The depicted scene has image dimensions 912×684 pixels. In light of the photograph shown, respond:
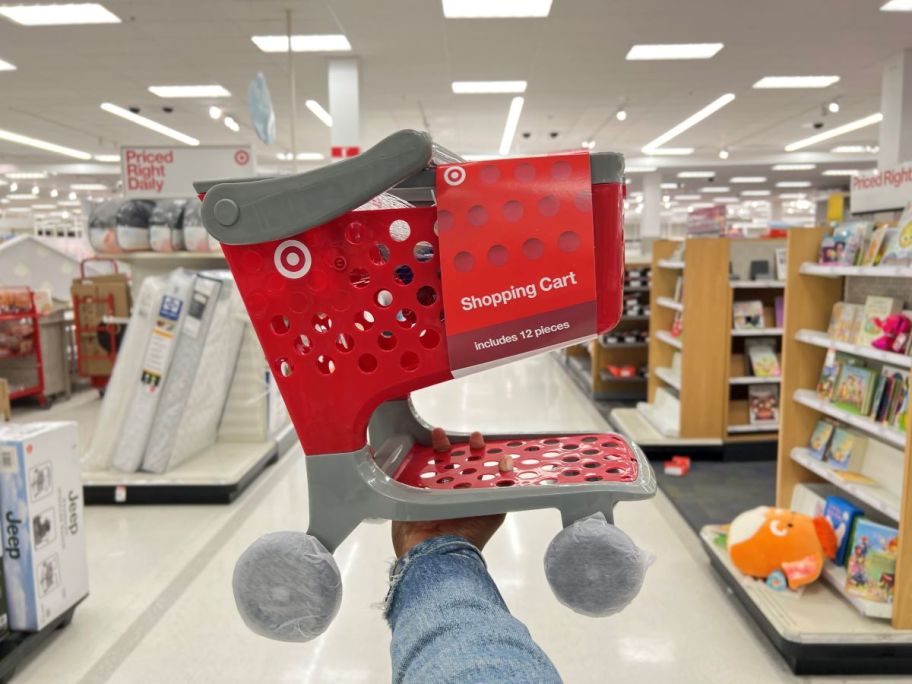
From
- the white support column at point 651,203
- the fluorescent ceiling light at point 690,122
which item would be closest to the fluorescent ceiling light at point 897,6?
the fluorescent ceiling light at point 690,122

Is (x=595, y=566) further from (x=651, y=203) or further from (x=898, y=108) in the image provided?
(x=651, y=203)

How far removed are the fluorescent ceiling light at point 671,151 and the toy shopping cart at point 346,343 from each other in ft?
54.7

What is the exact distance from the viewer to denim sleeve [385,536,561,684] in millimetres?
602

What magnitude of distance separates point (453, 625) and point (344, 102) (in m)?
8.38

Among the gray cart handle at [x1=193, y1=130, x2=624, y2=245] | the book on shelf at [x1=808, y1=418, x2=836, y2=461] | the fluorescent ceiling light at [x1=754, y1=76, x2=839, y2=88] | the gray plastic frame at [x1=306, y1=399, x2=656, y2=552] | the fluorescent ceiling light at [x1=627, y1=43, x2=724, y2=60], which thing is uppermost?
the fluorescent ceiling light at [x1=627, y1=43, x2=724, y2=60]

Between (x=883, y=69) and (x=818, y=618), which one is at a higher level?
(x=883, y=69)

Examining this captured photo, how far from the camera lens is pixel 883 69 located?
28.5 ft

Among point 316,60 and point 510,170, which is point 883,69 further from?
point 510,170

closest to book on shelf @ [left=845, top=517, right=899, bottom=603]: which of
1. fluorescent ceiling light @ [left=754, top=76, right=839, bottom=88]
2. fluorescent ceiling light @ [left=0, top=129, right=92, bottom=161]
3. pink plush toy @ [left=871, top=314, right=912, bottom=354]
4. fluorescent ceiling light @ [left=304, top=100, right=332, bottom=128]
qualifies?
pink plush toy @ [left=871, top=314, right=912, bottom=354]

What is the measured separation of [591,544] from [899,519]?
2.58 meters

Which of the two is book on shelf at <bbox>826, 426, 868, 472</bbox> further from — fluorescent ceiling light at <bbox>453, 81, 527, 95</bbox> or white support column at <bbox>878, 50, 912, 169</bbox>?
fluorescent ceiling light at <bbox>453, 81, 527, 95</bbox>

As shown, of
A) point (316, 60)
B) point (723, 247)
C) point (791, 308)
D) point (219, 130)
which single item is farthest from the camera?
point (219, 130)

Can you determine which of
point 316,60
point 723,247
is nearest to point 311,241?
point 723,247

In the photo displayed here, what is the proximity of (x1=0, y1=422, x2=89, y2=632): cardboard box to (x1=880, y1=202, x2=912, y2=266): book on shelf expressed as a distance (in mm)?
3779
